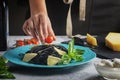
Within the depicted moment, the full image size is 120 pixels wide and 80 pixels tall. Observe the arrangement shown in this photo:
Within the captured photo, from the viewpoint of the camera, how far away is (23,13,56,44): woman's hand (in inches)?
43.3

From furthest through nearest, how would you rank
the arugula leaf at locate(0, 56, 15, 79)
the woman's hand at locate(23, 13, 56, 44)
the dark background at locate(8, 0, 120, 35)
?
the dark background at locate(8, 0, 120, 35) → the woman's hand at locate(23, 13, 56, 44) → the arugula leaf at locate(0, 56, 15, 79)

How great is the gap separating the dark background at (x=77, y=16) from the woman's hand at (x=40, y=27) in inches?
20.0

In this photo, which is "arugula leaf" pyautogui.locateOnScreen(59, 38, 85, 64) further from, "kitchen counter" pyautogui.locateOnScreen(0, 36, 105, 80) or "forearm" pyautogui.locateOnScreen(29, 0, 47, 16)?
"forearm" pyautogui.locateOnScreen(29, 0, 47, 16)

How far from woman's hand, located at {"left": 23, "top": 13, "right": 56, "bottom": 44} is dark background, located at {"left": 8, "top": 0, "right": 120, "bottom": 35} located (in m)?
0.51

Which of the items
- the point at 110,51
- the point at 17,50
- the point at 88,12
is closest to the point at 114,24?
the point at 88,12

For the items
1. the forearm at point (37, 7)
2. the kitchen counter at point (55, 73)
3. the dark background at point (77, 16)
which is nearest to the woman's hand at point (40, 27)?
the forearm at point (37, 7)

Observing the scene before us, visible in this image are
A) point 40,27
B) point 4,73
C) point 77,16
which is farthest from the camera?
point 77,16

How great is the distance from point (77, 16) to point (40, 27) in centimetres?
62

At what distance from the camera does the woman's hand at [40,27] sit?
3.61ft

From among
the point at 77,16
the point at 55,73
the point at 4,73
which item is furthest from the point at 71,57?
the point at 77,16

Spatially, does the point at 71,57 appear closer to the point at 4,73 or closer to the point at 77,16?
the point at 4,73

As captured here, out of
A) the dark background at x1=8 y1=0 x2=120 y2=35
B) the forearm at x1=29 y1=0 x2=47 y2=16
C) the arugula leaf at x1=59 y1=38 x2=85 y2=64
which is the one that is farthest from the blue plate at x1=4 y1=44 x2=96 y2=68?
the dark background at x1=8 y1=0 x2=120 y2=35

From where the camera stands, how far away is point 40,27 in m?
1.10

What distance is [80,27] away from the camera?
68.1 inches
